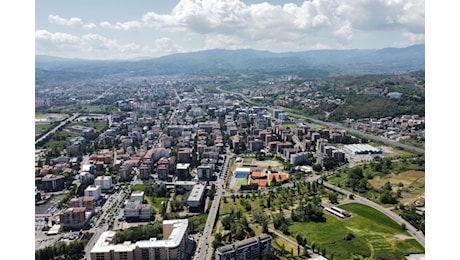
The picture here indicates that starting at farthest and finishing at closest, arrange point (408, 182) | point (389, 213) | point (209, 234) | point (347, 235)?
1. point (408, 182)
2. point (389, 213)
3. point (209, 234)
4. point (347, 235)

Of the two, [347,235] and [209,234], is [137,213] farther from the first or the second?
[347,235]

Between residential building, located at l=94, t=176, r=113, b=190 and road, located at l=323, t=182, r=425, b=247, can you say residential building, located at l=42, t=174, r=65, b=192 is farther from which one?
road, located at l=323, t=182, r=425, b=247

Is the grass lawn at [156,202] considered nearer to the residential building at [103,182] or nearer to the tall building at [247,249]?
the residential building at [103,182]

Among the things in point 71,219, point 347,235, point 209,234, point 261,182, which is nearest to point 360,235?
point 347,235

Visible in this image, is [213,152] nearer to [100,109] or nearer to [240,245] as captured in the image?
[240,245]

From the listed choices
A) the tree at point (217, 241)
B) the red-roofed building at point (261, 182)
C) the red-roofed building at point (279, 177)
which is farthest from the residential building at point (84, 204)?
the red-roofed building at point (279, 177)

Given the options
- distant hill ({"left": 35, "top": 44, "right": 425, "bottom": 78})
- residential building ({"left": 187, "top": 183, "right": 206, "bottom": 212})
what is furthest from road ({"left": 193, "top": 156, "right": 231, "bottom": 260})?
distant hill ({"left": 35, "top": 44, "right": 425, "bottom": 78})
